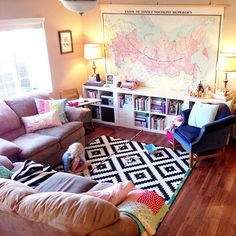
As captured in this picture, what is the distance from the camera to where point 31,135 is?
407 centimetres

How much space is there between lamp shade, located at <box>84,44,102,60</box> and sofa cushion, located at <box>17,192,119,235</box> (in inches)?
153

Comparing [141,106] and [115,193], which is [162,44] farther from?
[115,193]

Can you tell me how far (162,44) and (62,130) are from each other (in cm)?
227

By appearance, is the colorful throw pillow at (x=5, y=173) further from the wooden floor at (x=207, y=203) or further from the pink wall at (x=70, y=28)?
the pink wall at (x=70, y=28)

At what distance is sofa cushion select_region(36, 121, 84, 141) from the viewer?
410 centimetres

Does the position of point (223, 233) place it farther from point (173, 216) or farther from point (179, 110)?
point (179, 110)

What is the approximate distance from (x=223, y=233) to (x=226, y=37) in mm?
2916

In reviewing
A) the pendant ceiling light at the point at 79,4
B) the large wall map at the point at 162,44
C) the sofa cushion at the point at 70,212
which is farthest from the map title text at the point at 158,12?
the sofa cushion at the point at 70,212

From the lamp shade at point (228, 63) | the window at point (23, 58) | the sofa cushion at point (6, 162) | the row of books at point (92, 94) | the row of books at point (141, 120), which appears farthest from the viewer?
the row of books at point (92, 94)

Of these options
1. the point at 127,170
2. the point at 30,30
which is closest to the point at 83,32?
the point at 30,30

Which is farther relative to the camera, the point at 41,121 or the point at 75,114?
the point at 75,114

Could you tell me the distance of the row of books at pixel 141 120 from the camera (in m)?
5.24

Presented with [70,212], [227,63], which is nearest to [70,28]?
[227,63]

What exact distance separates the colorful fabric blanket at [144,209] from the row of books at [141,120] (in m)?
2.83
